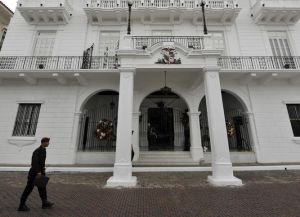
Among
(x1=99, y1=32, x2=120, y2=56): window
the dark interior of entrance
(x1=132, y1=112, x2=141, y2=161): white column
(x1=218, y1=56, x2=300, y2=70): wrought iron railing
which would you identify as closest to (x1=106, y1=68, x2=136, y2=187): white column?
(x1=132, y1=112, x2=141, y2=161): white column

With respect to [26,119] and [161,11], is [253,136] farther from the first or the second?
[26,119]

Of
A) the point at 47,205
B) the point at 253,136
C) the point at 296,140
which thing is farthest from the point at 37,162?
the point at 296,140

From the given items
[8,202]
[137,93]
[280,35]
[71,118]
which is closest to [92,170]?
[71,118]

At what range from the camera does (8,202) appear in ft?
13.8

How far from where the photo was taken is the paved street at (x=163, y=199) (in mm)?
3654

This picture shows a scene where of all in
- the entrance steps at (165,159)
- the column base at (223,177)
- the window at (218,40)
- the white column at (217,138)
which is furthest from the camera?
the window at (218,40)

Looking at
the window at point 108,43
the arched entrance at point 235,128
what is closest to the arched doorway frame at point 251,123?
the arched entrance at point 235,128

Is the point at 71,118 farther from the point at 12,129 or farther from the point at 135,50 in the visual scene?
the point at 135,50

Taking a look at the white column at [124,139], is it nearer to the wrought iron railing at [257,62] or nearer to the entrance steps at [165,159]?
the entrance steps at [165,159]

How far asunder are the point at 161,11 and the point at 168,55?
18.8 ft

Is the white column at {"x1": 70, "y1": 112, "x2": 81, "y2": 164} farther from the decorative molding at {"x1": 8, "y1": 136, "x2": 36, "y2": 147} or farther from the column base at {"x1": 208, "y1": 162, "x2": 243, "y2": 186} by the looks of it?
the column base at {"x1": 208, "y1": 162, "x2": 243, "y2": 186}

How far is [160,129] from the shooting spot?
12.0m

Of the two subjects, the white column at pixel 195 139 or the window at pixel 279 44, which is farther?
the window at pixel 279 44

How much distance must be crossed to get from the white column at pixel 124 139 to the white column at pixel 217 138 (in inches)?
120
